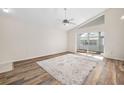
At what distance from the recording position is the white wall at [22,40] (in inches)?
154

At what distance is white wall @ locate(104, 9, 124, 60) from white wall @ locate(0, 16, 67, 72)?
3.54m

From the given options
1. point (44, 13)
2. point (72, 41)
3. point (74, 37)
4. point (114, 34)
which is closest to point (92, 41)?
point (74, 37)

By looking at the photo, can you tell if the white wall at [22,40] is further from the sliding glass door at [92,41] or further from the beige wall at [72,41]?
the sliding glass door at [92,41]

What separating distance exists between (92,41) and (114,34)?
232 centimetres

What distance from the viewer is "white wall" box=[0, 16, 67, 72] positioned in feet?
12.8

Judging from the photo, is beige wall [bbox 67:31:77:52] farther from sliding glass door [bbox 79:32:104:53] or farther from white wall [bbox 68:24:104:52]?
sliding glass door [bbox 79:32:104:53]

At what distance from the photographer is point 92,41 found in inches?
273

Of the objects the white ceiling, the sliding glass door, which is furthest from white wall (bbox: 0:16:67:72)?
the sliding glass door

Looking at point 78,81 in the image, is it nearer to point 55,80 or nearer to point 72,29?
point 55,80

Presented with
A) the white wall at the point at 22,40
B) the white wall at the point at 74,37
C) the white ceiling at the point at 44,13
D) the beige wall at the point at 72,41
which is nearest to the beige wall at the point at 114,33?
the white ceiling at the point at 44,13

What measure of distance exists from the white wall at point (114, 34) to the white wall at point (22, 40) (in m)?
3.54

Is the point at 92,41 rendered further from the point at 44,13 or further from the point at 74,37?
the point at 44,13
